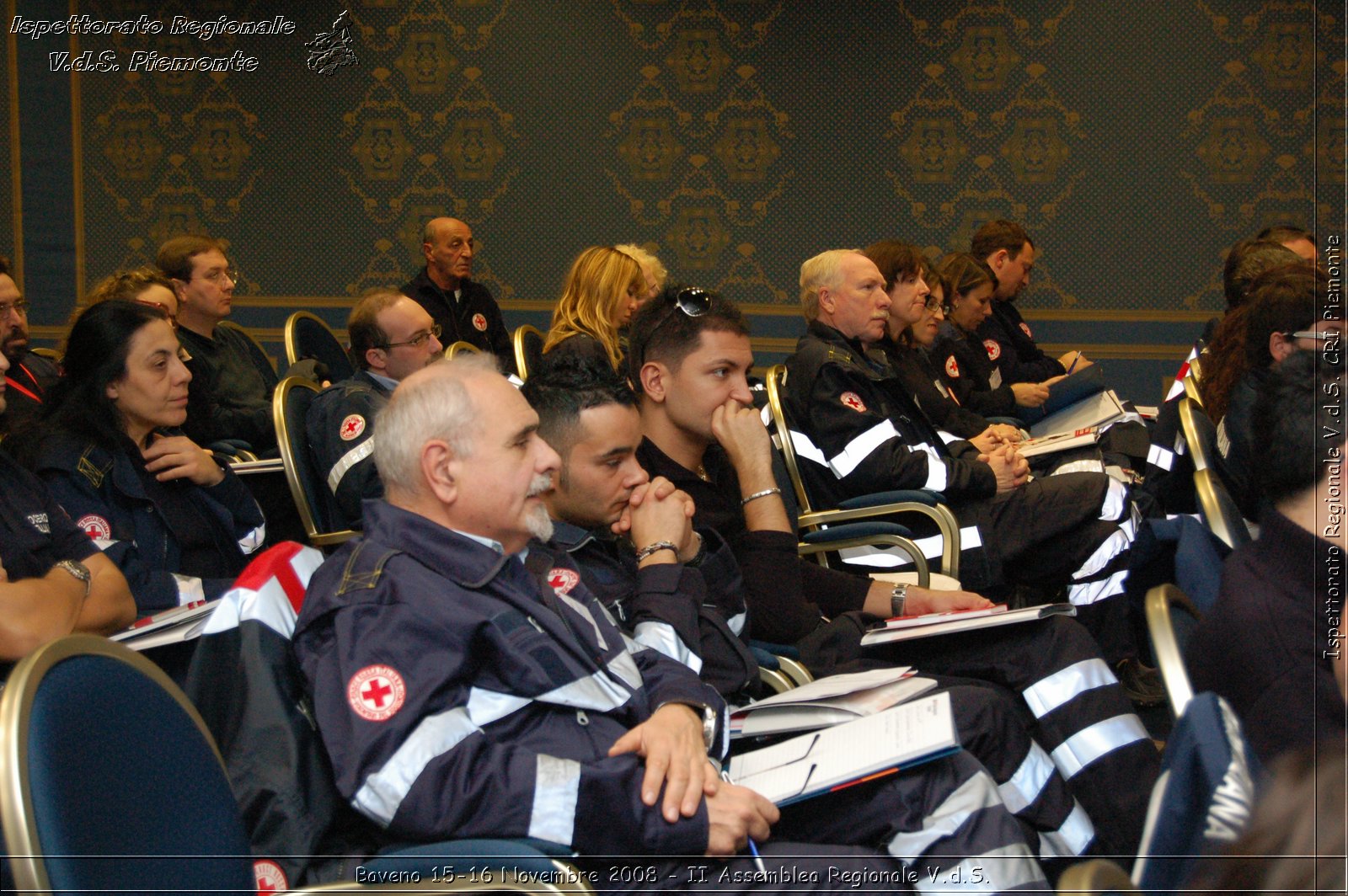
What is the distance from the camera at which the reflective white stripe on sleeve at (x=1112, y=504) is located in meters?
3.32

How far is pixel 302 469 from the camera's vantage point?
10.1 ft

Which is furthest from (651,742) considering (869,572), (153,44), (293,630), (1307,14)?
(153,44)

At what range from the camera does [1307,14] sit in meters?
6.53

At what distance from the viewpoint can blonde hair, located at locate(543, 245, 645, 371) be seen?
411 cm

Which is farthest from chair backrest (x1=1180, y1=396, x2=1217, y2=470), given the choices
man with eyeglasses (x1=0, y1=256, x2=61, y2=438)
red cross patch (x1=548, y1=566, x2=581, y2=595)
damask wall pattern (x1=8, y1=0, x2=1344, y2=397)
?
damask wall pattern (x1=8, y1=0, x2=1344, y2=397)

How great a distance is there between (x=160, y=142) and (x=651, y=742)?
7.03 m

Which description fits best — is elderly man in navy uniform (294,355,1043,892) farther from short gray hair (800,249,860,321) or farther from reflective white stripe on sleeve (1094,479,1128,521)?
short gray hair (800,249,860,321)

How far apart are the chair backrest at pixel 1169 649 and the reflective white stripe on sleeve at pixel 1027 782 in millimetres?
642

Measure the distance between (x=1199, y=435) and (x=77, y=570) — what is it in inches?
86.4

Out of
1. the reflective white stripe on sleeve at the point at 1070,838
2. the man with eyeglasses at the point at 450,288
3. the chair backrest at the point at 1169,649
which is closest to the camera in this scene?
the chair backrest at the point at 1169,649

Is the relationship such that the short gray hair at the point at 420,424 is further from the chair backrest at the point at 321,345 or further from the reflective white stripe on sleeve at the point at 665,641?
the chair backrest at the point at 321,345

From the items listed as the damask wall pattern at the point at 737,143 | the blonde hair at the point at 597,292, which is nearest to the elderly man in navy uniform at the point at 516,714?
the blonde hair at the point at 597,292

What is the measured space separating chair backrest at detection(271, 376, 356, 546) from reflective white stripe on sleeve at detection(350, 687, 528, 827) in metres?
1.60

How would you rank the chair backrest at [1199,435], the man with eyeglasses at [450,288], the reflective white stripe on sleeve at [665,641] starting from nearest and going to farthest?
1. the reflective white stripe on sleeve at [665,641]
2. the chair backrest at [1199,435]
3. the man with eyeglasses at [450,288]
